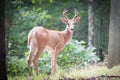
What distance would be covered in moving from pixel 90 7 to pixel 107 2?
2.20 metres

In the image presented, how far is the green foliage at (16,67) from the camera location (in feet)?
37.3

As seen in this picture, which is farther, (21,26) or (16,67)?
(21,26)

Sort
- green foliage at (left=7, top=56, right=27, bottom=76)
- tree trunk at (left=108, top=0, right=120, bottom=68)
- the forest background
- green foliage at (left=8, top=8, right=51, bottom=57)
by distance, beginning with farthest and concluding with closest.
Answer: green foliage at (left=8, top=8, right=51, bottom=57), the forest background, green foliage at (left=7, top=56, right=27, bottom=76), tree trunk at (left=108, top=0, right=120, bottom=68)

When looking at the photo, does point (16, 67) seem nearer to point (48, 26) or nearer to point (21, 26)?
point (21, 26)

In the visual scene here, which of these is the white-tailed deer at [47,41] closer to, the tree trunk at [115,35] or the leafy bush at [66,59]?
the leafy bush at [66,59]

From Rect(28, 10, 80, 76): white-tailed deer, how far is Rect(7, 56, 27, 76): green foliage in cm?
56

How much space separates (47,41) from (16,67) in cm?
125

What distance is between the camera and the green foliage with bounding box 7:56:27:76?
11367 millimetres

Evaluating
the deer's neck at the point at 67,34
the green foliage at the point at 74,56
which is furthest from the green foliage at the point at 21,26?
the deer's neck at the point at 67,34

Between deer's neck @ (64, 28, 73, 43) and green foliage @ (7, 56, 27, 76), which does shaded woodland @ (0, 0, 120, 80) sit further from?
deer's neck @ (64, 28, 73, 43)

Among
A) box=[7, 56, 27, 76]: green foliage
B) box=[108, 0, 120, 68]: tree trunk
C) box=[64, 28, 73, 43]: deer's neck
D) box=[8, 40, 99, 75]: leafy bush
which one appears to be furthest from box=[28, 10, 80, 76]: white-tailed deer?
box=[108, 0, 120, 68]: tree trunk

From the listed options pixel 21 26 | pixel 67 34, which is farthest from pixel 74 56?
pixel 21 26

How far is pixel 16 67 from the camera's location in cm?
1154

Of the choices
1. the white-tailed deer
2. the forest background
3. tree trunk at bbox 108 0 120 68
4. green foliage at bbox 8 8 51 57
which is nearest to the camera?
tree trunk at bbox 108 0 120 68
